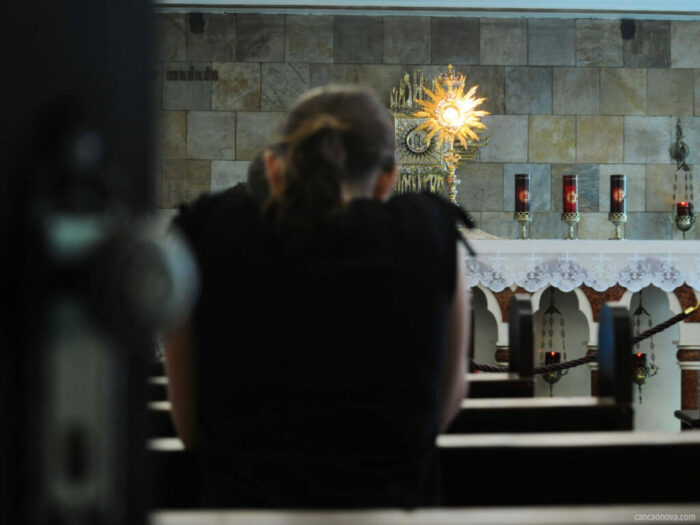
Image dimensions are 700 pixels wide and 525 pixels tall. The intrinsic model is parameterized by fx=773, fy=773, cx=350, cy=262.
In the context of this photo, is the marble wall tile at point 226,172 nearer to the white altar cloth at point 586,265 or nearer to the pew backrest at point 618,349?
the white altar cloth at point 586,265

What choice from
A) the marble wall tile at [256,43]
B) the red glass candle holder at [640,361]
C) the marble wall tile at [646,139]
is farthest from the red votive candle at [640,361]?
the marble wall tile at [256,43]

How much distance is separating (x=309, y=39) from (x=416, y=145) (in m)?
1.67

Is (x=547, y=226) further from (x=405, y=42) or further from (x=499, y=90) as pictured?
(x=405, y=42)

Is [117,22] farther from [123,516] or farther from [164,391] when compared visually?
[164,391]

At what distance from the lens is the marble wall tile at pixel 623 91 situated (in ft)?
28.6

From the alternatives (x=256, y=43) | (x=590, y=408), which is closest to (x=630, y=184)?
(x=256, y=43)

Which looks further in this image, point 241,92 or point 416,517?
point 241,92

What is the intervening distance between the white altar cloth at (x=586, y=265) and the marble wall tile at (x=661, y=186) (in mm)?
3762

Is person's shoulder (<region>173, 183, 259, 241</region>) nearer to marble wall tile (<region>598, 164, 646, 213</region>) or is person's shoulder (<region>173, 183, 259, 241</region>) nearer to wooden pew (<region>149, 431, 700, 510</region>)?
wooden pew (<region>149, 431, 700, 510</region>)

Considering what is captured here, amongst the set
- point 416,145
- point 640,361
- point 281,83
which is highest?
point 281,83

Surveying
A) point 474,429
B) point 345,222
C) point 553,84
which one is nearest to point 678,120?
point 553,84

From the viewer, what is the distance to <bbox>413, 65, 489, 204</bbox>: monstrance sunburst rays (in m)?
7.59

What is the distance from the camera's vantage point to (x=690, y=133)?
872 centimetres

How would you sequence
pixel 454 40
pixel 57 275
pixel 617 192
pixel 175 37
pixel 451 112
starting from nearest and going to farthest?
pixel 57 275 → pixel 617 192 → pixel 451 112 → pixel 175 37 → pixel 454 40
